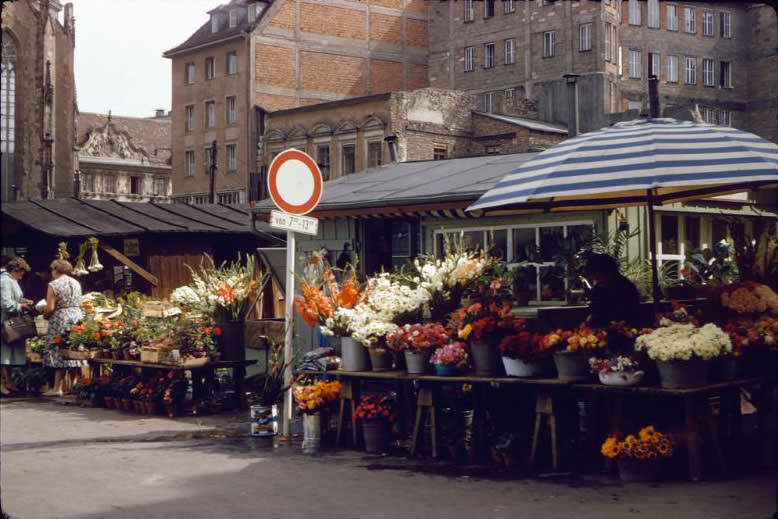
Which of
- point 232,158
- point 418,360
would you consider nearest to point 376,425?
point 418,360

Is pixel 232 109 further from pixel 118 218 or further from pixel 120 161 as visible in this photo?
pixel 120 161

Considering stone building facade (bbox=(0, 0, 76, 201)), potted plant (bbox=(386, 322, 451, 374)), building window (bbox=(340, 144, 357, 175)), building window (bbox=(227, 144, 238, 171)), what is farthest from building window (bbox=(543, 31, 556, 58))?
potted plant (bbox=(386, 322, 451, 374))

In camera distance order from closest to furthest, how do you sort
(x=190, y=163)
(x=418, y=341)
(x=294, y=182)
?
(x=418, y=341) → (x=294, y=182) → (x=190, y=163)

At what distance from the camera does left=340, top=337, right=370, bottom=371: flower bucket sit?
1112 cm

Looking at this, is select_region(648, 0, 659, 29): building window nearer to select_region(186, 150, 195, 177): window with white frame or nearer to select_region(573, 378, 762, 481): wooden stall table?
select_region(186, 150, 195, 177): window with white frame

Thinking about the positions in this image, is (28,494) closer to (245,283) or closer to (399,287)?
(399,287)

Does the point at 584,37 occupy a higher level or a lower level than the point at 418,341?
higher

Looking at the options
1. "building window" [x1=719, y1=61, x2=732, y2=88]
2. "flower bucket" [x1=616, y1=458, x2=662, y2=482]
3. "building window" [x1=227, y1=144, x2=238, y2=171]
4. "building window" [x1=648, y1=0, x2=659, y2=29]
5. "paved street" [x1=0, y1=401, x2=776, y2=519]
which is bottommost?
"paved street" [x1=0, y1=401, x2=776, y2=519]

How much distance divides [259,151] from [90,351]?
42.7 metres

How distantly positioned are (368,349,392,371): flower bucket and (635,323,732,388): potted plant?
117 inches

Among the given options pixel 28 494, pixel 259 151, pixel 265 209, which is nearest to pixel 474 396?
pixel 28 494

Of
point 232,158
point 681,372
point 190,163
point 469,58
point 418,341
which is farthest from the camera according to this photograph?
point 190,163

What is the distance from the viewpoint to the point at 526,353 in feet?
31.1

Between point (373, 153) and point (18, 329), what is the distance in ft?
116
